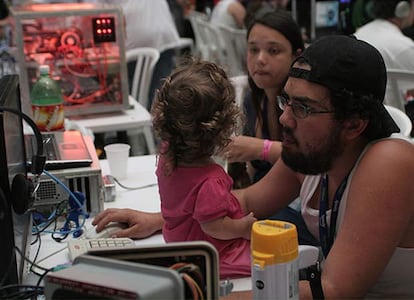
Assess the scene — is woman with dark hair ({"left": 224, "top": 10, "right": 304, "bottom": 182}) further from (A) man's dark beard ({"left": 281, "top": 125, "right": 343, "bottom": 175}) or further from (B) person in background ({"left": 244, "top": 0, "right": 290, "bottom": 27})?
(B) person in background ({"left": 244, "top": 0, "right": 290, "bottom": 27})

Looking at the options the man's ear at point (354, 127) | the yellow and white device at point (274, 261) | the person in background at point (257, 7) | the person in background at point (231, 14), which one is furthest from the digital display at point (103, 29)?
the person in background at point (231, 14)

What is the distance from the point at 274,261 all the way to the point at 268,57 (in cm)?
165

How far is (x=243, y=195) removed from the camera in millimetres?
2008

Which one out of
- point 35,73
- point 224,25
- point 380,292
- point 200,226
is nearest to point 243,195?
point 200,226

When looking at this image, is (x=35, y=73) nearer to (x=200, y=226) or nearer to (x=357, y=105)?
(x=200, y=226)

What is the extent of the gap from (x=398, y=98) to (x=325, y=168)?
6.69 ft

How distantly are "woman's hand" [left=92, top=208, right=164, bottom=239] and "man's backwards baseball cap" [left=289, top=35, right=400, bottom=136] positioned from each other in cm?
61

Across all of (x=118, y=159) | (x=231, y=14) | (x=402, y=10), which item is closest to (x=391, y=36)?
(x=402, y=10)

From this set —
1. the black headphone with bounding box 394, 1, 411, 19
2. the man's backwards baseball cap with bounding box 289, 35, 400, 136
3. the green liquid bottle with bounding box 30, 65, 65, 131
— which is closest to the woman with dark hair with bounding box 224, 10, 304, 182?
the green liquid bottle with bounding box 30, 65, 65, 131

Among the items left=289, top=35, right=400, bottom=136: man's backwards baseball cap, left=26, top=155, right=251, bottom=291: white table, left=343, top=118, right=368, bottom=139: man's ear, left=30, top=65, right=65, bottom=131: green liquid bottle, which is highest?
left=289, top=35, right=400, bottom=136: man's backwards baseball cap

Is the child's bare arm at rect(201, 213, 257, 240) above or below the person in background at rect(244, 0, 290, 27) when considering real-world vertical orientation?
above

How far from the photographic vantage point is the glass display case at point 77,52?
3.10 metres

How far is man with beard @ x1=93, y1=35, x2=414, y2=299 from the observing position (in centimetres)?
141

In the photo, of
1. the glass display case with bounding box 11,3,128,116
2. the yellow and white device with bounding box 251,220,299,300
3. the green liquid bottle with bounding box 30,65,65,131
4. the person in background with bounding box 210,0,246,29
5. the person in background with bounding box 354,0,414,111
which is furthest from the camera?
the person in background with bounding box 210,0,246,29
